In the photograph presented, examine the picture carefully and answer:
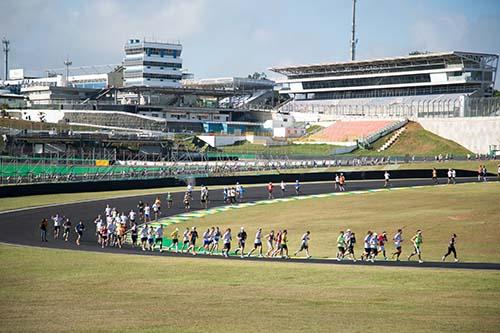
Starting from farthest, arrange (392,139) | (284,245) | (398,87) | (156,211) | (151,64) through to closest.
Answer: (151,64), (398,87), (392,139), (156,211), (284,245)

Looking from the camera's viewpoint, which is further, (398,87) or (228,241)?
(398,87)

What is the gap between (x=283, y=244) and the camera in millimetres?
31891

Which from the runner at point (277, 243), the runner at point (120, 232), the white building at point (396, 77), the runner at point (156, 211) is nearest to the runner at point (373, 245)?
the runner at point (277, 243)

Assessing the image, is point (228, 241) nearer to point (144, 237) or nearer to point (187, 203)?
point (144, 237)

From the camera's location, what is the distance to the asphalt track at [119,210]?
29953 millimetres

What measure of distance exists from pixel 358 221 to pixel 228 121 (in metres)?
106

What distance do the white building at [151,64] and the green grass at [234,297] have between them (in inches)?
4878

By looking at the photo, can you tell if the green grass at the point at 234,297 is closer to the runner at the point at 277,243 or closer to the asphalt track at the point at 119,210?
the asphalt track at the point at 119,210

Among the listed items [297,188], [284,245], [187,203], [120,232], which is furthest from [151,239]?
[297,188]

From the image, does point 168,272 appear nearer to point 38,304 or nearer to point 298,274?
point 298,274

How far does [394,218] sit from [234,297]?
22041mm

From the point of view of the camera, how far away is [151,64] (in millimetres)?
152250

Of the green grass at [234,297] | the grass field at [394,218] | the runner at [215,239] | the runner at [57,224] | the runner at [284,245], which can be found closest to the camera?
the green grass at [234,297]

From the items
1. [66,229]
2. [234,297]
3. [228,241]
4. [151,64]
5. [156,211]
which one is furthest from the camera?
[151,64]
